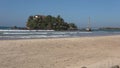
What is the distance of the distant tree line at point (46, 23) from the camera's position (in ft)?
238

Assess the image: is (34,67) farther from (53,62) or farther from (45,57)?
(45,57)

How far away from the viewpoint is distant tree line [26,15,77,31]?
72.5 metres

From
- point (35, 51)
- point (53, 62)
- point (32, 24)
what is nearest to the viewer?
point (53, 62)

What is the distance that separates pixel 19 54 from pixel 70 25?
6516 cm

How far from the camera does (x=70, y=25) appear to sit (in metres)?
82.5

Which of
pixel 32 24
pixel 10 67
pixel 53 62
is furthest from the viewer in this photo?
pixel 32 24

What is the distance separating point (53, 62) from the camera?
53.5ft

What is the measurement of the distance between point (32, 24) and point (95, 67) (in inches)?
2302

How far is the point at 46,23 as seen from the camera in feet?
242

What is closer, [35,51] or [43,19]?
[35,51]

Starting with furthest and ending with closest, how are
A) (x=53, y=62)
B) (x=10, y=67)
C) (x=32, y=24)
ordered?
(x=32, y=24) < (x=53, y=62) < (x=10, y=67)

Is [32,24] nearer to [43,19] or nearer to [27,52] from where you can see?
[43,19]

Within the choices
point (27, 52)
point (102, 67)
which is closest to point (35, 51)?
point (27, 52)

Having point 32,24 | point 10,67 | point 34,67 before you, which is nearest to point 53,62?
point 34,67
